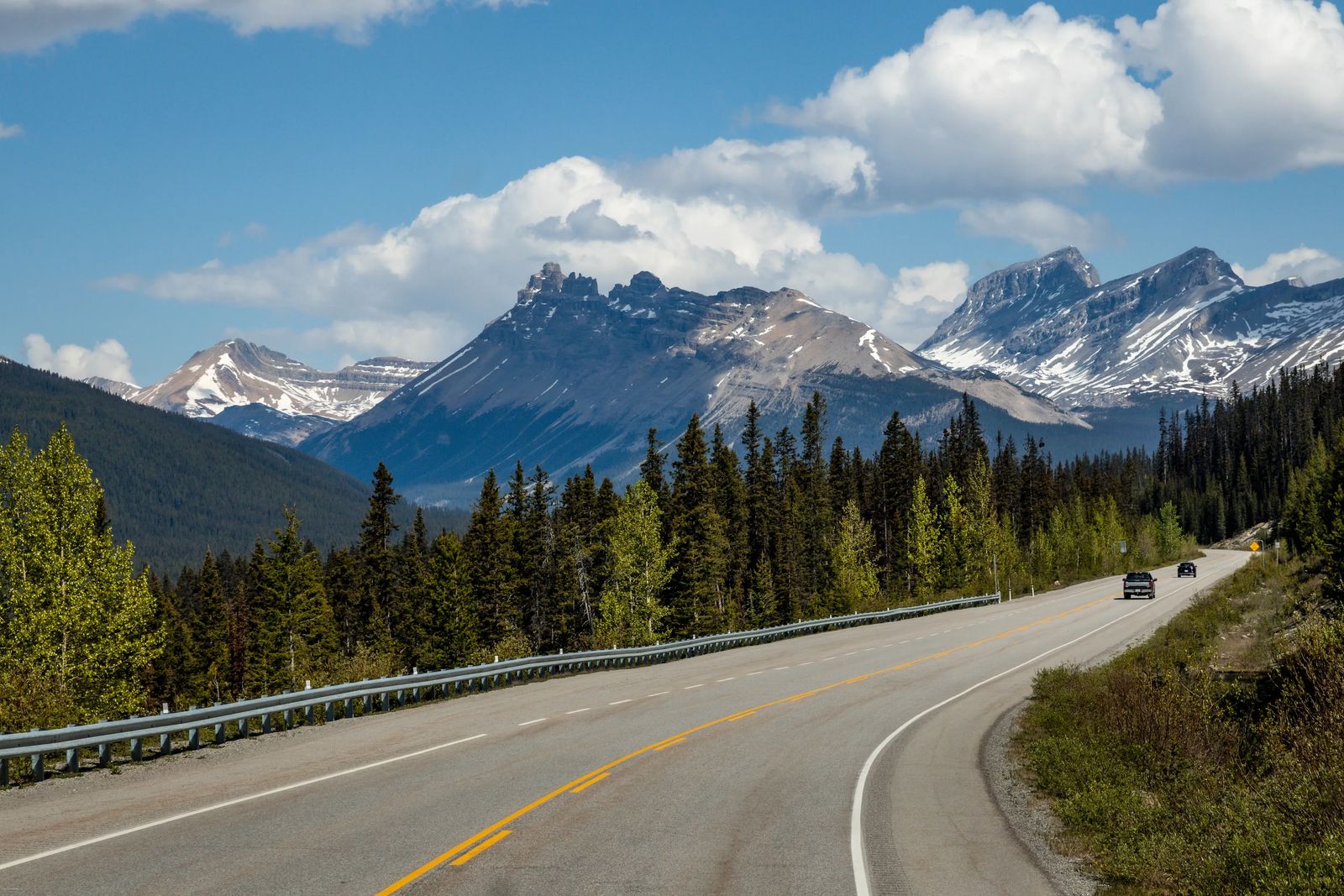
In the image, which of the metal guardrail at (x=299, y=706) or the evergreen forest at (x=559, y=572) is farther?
the evergreen forest at (x=559, y=572)

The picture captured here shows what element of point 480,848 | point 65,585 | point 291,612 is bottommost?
point 480,848

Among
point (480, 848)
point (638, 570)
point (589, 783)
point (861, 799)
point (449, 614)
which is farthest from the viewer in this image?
point (638, 570)

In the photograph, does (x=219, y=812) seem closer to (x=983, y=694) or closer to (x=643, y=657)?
(x=983, y=694)

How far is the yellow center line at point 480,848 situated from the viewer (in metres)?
12.2

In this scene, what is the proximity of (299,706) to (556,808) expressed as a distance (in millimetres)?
11244

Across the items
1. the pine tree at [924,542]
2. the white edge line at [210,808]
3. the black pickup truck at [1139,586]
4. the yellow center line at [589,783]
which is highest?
the pine tree at [924,542]

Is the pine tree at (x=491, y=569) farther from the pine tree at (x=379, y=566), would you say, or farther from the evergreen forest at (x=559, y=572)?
the pine tree at (x=379, y=566)

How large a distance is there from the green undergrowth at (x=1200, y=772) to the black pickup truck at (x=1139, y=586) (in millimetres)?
49368

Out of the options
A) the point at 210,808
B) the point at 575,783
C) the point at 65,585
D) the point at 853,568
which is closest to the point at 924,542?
the point at 853,568

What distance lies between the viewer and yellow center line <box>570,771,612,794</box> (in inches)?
655

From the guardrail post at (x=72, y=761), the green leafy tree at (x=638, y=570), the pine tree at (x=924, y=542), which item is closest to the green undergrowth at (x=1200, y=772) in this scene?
the guardrail post at (x=72, y=761)

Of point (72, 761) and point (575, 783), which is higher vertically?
point (72, 761)

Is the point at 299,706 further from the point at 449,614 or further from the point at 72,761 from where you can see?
the point at 449,614

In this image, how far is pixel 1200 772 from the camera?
1722cm
